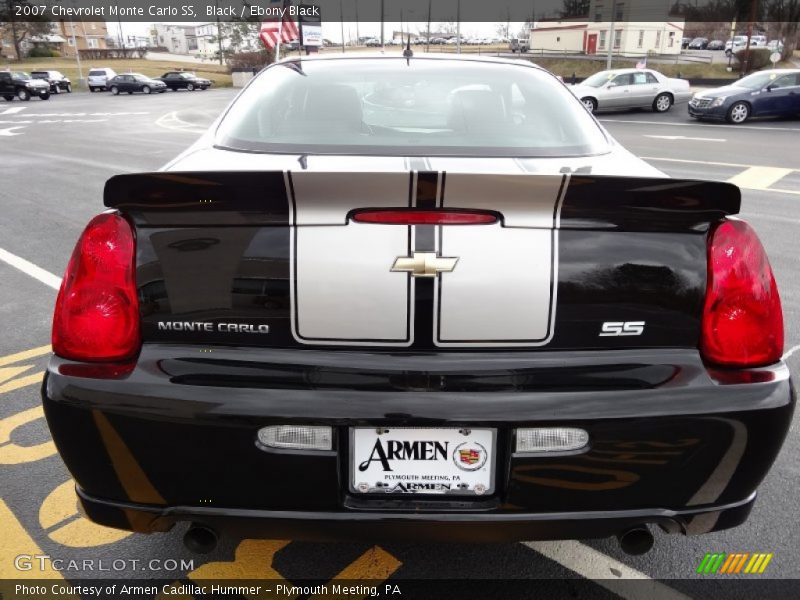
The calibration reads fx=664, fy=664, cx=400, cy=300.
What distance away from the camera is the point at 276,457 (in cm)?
160

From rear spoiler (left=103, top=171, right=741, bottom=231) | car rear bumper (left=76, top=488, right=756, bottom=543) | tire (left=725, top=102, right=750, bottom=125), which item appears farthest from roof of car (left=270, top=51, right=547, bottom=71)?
tire (left=725, top=102, right=750, bottom=125)

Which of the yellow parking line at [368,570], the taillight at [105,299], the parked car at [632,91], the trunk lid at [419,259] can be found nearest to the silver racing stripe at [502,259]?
the trunk lid at [419,259]

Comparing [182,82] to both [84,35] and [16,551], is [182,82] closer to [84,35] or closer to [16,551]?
[16,551]

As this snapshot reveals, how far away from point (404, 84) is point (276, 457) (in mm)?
1712

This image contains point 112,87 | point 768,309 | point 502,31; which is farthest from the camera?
point 502,31

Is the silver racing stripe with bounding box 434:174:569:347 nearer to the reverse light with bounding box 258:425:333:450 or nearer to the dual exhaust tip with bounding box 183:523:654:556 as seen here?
the reverse light with bounding box 258:425:333:450

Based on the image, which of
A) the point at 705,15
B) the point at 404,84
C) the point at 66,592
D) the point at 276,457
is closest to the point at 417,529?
the point at 276,457

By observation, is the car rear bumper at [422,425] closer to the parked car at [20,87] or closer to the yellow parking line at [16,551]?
the yellow parking line at [16,551]

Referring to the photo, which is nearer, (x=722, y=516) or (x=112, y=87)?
(x=722, y=516)

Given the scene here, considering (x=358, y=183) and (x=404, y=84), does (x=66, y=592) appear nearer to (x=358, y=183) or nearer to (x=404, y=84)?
(x=358, y=183)

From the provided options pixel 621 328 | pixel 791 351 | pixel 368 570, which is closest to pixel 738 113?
pixel 791 351

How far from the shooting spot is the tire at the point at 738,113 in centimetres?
1767

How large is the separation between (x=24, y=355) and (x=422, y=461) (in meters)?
3.04

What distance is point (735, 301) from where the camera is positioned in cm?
167
